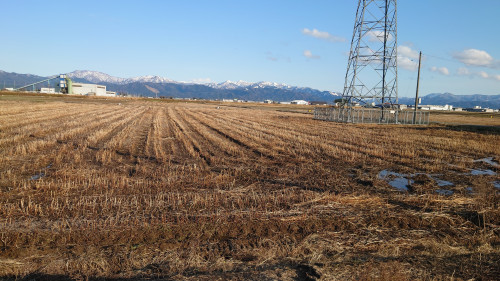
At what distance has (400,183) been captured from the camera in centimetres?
1079

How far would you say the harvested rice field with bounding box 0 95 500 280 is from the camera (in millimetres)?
5070

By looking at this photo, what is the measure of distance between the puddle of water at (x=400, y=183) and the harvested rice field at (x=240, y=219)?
9cm

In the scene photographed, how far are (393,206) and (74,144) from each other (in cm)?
1417

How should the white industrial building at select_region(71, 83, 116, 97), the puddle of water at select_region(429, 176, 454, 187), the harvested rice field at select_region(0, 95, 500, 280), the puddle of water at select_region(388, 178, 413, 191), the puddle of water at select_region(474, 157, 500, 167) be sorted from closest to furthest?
the harvested rice field at select_region(0, 95, 500, 280) < the puddle of water at select_region(388, 178, 413, 191) < the puddle of water at select_region(429, 176, 454, 187) < the puddle of water at select_region(474, 157, 500, 167) < the white industrial building at select_region(71, 83, 116, 97)

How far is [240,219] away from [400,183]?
6.24 meters

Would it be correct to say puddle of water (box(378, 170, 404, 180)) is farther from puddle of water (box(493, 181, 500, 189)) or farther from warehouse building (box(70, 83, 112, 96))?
warehouse building (box(70, 83, 112, 96))

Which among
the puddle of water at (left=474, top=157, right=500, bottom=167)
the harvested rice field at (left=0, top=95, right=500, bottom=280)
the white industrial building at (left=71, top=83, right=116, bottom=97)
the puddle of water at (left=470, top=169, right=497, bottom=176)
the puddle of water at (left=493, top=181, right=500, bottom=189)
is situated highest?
the white industrial building at (left=71, top=83, right=116, bottom=97)

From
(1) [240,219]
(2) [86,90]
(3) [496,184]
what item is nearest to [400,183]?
(3) [496,184]

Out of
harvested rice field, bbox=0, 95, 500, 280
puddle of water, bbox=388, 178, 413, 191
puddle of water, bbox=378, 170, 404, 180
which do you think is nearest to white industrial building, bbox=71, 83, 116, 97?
harvested rice field, bbox=0, 95, 500, 280

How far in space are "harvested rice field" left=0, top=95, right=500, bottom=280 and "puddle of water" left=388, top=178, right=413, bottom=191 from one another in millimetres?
93

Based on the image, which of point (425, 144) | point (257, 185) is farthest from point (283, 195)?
point (425, 144)

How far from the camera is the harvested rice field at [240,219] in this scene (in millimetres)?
5070

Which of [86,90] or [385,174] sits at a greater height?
[86,90]

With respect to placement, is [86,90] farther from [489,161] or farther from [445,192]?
[445,192]
